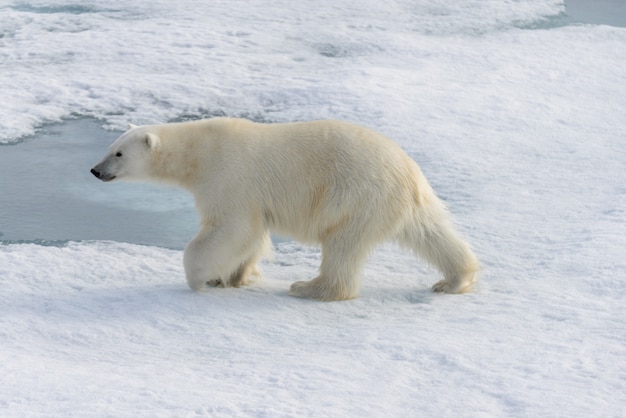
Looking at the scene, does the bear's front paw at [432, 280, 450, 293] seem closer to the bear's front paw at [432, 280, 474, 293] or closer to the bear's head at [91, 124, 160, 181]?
the bear's front paw at [432, 280, 474, 293]

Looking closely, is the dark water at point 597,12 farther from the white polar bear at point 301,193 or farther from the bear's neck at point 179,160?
the bear's neck at point 179,160

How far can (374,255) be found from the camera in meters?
5.02

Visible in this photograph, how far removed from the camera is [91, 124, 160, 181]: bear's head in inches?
174

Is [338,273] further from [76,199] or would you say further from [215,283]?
[76,199]

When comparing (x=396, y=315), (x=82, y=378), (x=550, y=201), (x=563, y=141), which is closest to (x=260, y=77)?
(x=563, y=141)

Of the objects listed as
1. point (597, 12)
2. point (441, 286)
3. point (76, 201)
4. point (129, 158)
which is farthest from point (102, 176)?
point (597, 12)

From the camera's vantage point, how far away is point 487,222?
5324 mm

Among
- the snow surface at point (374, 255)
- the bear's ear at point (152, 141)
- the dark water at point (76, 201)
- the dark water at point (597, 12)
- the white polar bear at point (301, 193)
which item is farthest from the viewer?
the dark water at point (597, 12)

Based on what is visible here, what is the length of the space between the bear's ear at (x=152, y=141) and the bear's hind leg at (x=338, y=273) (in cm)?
92

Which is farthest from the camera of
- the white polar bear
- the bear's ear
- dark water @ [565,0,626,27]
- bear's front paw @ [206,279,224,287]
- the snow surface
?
dark water @ [565,0,626,27]

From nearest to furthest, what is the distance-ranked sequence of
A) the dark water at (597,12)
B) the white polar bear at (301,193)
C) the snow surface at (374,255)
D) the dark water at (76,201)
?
the snow surface at (374,255) < the white polar bear at (301,193) < the dark water at (76,201) < the dark water at (597,12)

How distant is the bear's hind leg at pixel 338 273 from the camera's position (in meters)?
4.21

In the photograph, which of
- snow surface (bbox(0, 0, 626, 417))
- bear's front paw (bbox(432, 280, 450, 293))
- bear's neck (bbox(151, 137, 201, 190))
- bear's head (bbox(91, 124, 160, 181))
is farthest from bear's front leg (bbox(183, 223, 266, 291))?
bear's front paw (bbox(432, 280, 450, 293))

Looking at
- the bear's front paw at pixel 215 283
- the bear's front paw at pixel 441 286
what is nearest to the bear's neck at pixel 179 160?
the bear's front paw at pixel 215 283
